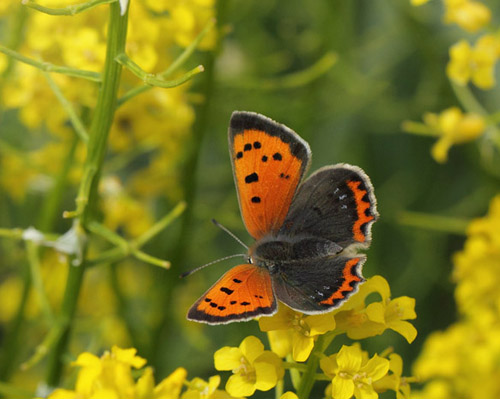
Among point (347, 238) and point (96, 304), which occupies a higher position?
point (347, 238)

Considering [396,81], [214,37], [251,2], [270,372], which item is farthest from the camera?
[396,81]

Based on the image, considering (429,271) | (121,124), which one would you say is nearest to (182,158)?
(121,124)

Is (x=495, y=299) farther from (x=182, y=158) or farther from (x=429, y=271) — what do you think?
(x=182, y=158)

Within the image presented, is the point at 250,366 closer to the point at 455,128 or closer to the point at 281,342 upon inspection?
the point at 281,342

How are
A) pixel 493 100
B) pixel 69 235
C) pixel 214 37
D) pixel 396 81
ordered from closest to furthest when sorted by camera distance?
pixel 69 235
pixel 214 37
pixel 493 100
pixel 396 81

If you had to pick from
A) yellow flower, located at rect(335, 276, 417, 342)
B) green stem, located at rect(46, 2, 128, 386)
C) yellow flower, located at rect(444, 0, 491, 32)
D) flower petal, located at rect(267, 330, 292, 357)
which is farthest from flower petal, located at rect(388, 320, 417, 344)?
yellow flower, located at rect(444, 0, 491, 32)

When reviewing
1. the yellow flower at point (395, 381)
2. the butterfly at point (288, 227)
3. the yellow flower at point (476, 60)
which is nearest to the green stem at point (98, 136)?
the butterfly at point (288, 227)

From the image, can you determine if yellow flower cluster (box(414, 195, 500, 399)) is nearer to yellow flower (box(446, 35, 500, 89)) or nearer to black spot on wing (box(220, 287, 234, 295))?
yellow flower (box(446, 35, 500, 89))
